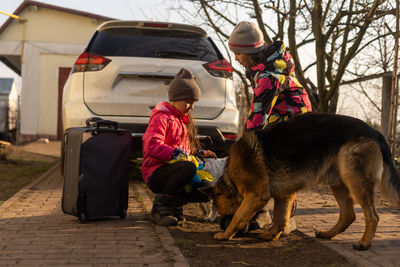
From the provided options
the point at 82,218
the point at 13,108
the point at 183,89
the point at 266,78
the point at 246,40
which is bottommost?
the point at 13,108

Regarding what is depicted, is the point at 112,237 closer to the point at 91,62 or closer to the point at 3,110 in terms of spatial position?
the point at 91,62

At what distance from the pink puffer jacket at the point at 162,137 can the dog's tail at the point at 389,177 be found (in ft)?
5.86

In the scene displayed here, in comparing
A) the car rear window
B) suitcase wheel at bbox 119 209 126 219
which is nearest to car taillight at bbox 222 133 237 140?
the car rear window

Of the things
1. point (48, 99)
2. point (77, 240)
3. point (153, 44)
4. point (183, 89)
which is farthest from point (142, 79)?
point (48, 99)

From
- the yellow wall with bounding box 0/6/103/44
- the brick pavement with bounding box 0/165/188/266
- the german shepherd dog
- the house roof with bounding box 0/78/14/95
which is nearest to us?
the brick pavement with bounding box 0/165/188/266

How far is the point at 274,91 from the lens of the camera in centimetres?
406

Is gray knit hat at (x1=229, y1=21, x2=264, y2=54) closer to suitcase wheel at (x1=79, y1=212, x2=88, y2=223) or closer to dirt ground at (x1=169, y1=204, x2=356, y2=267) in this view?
dirt ground at (x1=169, y1=204, x2=356, y2=267)

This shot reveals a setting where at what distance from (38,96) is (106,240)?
14.7m

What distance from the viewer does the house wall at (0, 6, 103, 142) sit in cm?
1741

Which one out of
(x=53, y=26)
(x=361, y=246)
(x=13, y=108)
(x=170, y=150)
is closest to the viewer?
(x=361, y=246)

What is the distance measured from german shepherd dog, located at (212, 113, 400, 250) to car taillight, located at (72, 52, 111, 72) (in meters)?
2.53

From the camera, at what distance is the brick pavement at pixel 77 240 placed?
3.28m

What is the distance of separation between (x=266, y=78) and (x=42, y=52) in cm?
1524

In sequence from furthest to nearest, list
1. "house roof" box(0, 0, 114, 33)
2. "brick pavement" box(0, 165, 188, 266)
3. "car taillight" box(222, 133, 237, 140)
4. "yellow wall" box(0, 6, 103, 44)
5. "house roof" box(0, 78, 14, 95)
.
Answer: "house roof" box(0, 78, 14, 95)
"yellow wall" box(0, 6, 103, 44)
"house roof" box(0, 0, 114, 33)
"car taillight" box(222, 133, 237, 140)
"brick pavement" box(0, 165, 188, 266)
